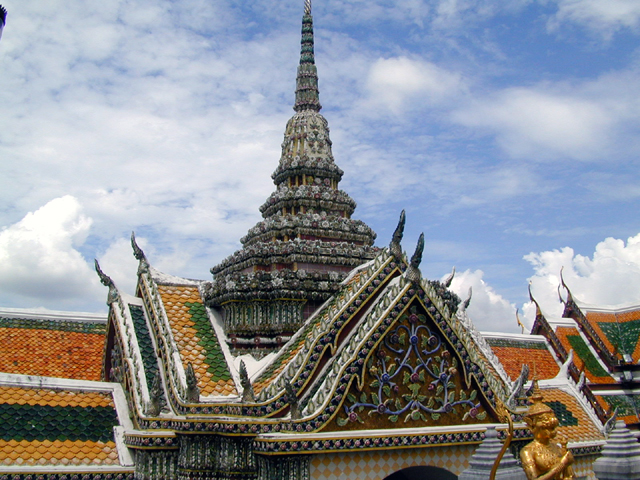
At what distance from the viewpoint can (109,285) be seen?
14938 millimetres

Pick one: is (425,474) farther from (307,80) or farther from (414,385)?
(307,80)

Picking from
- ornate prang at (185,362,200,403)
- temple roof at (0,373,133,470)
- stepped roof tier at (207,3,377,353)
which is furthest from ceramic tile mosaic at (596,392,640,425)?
temple roof at (0,373,133,470)

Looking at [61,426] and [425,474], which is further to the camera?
[425,474]

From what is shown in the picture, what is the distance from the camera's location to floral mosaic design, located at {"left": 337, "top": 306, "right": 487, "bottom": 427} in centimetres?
1109

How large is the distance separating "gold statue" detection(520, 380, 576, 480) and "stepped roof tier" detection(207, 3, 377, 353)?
22.1 ft

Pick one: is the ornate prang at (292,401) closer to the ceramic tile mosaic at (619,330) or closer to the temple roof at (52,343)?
the temple roof at (52,343)

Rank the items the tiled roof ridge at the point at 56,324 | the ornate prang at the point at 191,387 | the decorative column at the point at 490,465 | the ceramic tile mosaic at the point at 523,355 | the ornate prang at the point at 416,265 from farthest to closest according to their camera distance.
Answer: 1. the ceramic tile mosaic at the point at 523,355
2. the tiled roof ridge at the point at 56,324
3. the ornate prang at the point at 416,265
4. the ornate prang at the point at 191,387
5. the decorative column at the point at 490,465

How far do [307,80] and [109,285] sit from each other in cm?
840

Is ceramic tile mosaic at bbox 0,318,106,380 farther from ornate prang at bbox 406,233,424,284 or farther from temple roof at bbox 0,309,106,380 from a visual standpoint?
ornate prang at bbox 406,233,424,284

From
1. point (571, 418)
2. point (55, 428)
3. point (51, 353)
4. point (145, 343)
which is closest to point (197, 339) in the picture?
point (145, 343)

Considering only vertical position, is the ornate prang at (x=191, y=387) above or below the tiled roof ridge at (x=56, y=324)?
below

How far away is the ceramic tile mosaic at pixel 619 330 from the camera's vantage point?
2636 centimetres

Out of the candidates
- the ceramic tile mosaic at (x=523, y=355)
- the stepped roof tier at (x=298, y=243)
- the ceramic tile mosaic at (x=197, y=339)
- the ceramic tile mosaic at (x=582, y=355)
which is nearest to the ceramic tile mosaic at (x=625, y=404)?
the ceramic tile mosaic at (x=582, y=355)

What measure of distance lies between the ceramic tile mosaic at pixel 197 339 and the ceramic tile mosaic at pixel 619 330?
1873cm
